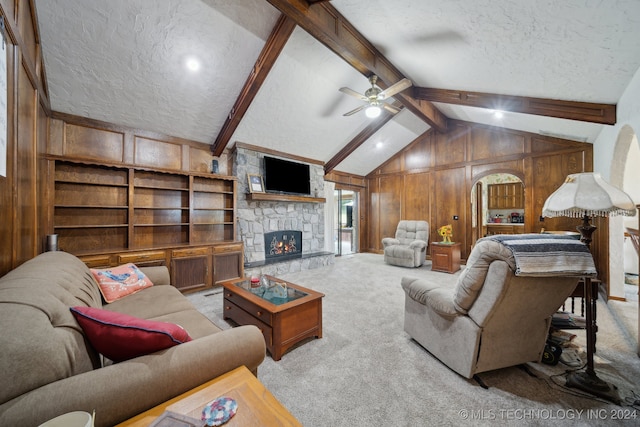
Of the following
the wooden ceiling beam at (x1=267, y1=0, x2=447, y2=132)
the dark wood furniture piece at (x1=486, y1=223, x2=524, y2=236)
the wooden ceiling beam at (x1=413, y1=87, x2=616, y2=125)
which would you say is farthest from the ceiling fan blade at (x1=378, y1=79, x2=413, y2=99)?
the dark wood furniture piece at (x1=486, y1=223, x2=524, y2=236)

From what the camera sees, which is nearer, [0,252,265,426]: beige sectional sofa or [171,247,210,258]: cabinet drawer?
[0,252,265,426]: beige sectional sofa

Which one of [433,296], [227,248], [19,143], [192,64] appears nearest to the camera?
[19,143]

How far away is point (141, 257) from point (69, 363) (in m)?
2.92

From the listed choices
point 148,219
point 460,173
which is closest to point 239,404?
point 148,219

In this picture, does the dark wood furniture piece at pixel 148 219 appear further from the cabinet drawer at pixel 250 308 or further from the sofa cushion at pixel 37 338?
the sofa cushion at pixel 37 338

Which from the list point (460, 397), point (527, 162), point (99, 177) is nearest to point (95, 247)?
point (99, 177)

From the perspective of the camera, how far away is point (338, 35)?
2.87 metres

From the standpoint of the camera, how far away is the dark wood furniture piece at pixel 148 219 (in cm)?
322

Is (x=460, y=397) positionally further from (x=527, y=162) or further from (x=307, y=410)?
(x=527, y=162)

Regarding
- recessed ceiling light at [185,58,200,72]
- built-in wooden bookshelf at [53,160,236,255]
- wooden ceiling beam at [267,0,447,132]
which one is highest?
wooden ceiling beam at [267,0,447,132]

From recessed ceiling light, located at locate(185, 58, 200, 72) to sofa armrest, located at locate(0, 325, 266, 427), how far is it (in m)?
3.29

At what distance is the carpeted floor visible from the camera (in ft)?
4.78

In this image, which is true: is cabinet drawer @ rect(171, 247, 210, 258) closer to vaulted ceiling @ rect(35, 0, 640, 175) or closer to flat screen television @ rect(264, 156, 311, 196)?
flat screen television @ rect(264, 156, 311, 196)

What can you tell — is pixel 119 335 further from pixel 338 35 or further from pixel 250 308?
pixel 338 35
